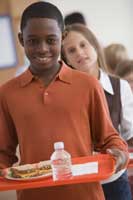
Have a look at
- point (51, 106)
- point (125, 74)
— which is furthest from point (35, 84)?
point (125, 74)

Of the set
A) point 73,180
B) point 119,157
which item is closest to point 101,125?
point 119,157

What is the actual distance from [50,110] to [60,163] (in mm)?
160

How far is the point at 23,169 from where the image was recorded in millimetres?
1228

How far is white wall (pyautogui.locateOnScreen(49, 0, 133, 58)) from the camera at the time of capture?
412cm

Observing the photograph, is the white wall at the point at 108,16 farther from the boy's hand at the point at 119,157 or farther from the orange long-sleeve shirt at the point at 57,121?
the boy's hand at the point at 119,157

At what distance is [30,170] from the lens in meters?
1.22

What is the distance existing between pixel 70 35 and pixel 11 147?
28.2 inches

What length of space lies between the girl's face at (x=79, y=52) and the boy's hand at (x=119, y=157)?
0.64 m

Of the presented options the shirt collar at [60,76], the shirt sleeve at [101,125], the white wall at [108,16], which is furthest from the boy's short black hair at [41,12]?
the white wall at [108,16]

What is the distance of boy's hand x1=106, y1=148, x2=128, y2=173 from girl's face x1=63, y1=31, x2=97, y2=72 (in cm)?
64

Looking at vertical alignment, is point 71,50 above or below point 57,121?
above

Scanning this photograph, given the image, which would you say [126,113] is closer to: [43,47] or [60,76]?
[60,76]

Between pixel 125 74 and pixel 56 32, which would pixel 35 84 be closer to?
pixel 56 32

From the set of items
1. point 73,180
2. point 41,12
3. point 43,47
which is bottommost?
point 73,180
